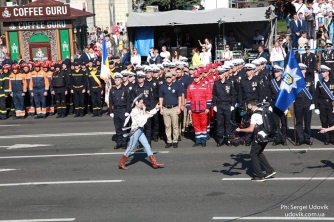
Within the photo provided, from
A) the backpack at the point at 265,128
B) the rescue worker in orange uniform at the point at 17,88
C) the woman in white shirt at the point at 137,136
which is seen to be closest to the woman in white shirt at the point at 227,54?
the rescue worker in orange uniform at the point at 17,88

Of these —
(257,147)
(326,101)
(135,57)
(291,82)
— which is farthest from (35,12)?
(257,147)

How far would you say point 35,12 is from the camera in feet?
88.8

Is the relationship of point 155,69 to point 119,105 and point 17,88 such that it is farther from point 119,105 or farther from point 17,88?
point 17,88

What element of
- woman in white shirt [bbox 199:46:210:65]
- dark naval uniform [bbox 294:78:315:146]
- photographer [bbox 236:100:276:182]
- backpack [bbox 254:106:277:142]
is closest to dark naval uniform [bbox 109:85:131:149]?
dark naval uniform [bbox 294:78:315:146]

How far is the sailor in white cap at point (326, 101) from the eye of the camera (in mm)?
17172

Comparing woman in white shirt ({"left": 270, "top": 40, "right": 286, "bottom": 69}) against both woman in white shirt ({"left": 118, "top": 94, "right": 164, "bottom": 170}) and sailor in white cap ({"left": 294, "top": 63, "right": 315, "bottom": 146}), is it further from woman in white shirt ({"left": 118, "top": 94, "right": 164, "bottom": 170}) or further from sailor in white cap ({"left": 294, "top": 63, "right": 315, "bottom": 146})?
A: woman in white shirt ({"left": 118, "top": 94, "right": 164, "bottom": 170})

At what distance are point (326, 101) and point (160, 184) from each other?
5754mm

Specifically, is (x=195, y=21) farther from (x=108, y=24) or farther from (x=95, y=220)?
(x=108, y=24)

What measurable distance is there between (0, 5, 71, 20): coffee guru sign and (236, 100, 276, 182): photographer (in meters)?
14.9

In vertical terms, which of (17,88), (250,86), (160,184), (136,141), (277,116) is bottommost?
(160,184)

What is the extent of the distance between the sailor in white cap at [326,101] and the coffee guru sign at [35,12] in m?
13.0

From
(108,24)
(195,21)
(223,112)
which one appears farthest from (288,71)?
(108,24)

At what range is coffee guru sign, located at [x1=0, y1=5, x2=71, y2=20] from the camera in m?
27.0

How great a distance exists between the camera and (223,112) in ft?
58.6
